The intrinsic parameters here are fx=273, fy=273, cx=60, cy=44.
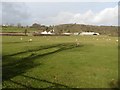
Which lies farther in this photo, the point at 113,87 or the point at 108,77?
the point at 108,77

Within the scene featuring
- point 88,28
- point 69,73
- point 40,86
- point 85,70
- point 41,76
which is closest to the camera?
point 40,86

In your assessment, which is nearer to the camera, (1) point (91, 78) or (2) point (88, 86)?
(2) point (88, 86)

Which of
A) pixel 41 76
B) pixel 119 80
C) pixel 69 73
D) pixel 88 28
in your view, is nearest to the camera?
pixel 119 80

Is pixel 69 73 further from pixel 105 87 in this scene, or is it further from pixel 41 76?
pixel 105 87

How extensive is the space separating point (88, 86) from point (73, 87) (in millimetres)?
760

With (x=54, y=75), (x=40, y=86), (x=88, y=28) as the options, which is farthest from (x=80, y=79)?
(x=88, y=28)

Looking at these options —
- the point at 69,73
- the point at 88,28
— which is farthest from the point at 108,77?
the point at 88,28

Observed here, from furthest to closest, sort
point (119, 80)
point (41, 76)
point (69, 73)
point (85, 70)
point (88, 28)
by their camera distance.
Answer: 1. point (88, 28)
2. point (85, 70)
3. point (69, 73)
4. point (41, 76)
5. point (119, 80)

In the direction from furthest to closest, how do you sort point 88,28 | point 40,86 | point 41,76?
1. point 88,28
2. point 41,76
3. point 40,86

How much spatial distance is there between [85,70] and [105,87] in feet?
15.7

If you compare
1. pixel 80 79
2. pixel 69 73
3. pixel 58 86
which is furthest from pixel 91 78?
pixel 58 86

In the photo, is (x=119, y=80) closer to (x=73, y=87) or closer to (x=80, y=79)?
(x=80, y=79)

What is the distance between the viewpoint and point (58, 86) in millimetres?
11711

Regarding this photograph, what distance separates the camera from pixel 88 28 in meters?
198
